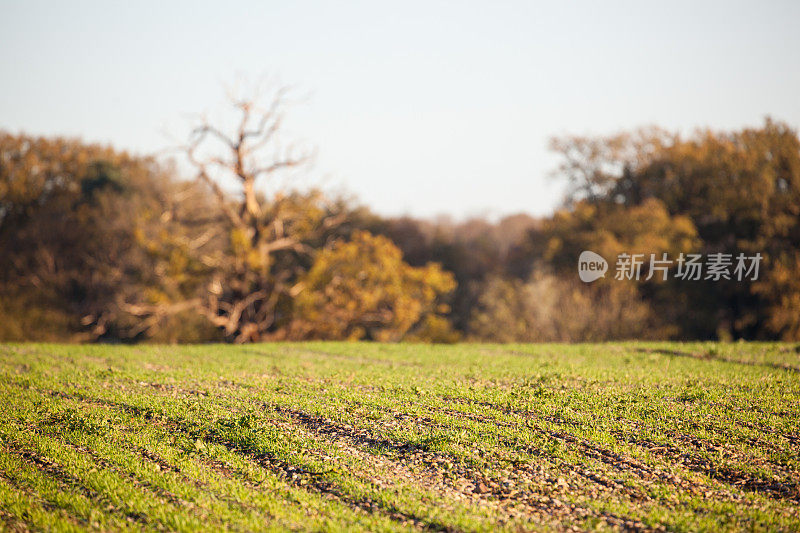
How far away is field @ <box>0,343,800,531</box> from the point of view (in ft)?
23.6

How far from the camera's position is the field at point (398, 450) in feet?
23.6

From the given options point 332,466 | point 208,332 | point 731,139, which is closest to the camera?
point 332,466

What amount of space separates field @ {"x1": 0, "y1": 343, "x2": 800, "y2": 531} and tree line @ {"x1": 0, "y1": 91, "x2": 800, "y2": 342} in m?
18.9

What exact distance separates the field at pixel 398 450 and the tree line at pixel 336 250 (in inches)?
744

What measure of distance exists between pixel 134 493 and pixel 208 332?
34071mm

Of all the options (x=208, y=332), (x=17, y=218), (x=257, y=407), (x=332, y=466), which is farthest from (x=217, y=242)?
(x=332, y=466)

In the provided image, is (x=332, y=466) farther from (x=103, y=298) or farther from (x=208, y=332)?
(x=103, y=298)

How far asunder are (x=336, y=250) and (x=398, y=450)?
97.3 ft

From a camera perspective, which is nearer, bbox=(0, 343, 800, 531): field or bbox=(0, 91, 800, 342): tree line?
bbox=(0, 343, 800, 531): field

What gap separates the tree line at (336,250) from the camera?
111 feet

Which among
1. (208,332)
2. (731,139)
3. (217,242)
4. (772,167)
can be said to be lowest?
(208,332)

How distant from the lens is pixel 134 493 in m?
7.59

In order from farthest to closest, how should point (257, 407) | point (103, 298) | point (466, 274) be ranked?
point (466, 274), point (103, 298), point (257, 407)

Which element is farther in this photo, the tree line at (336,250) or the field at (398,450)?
the tree line at (336,250)
